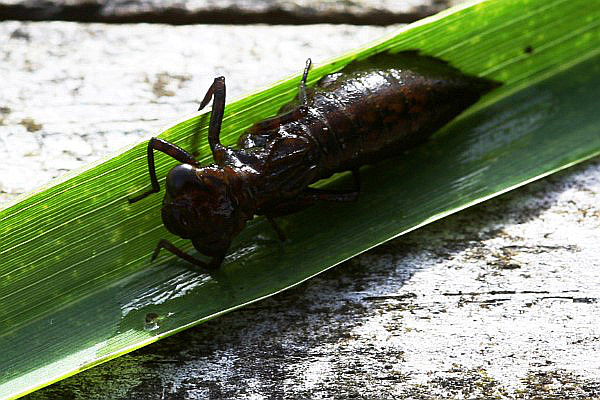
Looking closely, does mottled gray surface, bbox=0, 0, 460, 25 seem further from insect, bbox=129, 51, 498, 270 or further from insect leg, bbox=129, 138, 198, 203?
insect leg, bbox=129, 138, 198, 203

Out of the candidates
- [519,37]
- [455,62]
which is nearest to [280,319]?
[455,62]

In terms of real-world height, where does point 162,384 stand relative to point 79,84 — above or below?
below

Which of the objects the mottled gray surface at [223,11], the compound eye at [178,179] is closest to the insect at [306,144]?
the compound eye at [178,179]

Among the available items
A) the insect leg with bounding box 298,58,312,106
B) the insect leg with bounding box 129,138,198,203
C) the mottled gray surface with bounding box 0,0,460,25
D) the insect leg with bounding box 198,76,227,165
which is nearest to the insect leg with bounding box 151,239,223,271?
the insect leg with bounding box 129,138,198,203

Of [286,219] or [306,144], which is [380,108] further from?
[286,219]

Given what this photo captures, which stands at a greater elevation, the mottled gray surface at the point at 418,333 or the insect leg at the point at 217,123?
the insect leg at the point at 217,123

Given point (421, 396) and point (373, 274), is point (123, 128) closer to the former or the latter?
point (373, 274)

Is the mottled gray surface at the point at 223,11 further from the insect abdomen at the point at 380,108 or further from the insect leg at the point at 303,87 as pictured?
the insect leg at the point at 303,87

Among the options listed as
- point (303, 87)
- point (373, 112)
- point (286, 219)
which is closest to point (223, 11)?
point (303, 87)
